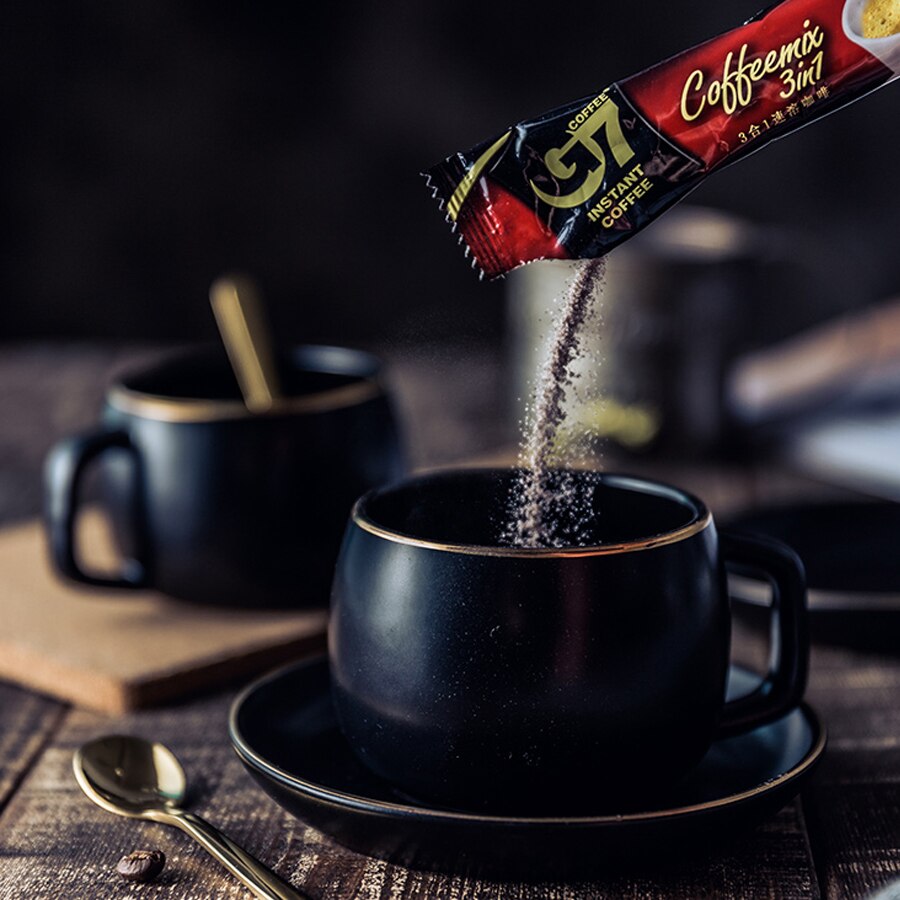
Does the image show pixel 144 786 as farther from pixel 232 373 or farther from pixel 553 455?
pixel 232 373

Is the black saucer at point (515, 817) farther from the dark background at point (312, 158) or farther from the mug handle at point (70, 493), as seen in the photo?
the dark background at point (312, 158)

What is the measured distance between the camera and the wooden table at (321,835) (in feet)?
1.63

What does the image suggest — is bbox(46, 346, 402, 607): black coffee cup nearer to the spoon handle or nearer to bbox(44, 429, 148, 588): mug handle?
bbox(44, 429, 148, 588): mug handle

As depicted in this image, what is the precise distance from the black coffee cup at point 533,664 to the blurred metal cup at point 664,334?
22.3 inches

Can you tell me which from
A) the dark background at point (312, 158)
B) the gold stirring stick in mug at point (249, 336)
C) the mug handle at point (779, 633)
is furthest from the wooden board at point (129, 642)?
the dark background at point (312, 158)

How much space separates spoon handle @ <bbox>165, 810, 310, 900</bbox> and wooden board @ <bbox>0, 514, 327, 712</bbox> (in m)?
0.17

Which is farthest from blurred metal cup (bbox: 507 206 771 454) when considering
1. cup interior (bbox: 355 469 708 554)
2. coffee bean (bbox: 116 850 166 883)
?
coffee bean (bbox: 116 850 166 883)

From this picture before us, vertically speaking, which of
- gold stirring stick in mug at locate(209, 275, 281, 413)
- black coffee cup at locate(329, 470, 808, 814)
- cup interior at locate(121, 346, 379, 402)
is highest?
gold stirring stick in mug at locate(209, 275, 281, 413)

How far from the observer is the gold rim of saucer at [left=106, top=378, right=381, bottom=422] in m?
0.78

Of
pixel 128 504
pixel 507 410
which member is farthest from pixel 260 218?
pixel 128 504

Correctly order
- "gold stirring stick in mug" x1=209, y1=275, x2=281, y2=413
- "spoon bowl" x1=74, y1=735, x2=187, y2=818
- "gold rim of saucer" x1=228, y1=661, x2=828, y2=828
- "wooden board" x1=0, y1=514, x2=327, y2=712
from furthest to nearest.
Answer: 1. "gold stirring stick in mug" x1=209, y1=275, x2=281, y2=413
2. "wooden board" x1=0, y1=514, x2=327, y2=712
3. "spoon bowl" x1=74, y1=735, x2=187, y2=818
4. "gold rim of saucer" x1=228, y1=661, x2=828, y2=828

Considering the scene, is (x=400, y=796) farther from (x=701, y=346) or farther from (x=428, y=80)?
(x=428, y=80)

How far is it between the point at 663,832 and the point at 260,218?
1824mm

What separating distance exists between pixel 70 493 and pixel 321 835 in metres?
0.32
